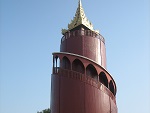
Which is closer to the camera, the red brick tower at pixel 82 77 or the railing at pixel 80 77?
the red brick tower at pixel 82 77

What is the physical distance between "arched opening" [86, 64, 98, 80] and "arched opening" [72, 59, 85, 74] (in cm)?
40

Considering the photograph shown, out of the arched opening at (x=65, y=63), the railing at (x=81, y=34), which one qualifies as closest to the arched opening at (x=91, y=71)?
the arched opening at (x=65, y=63)

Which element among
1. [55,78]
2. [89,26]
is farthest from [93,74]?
[89,26]

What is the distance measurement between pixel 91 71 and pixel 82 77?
4.71 ft

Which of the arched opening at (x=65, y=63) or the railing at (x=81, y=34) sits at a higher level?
the railing at (x=81, y=34)

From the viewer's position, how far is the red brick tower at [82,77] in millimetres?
17562

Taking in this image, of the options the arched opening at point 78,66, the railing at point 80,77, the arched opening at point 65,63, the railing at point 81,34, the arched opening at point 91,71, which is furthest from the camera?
the railing at point 81,34

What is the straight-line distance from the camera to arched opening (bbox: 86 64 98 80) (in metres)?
19.0

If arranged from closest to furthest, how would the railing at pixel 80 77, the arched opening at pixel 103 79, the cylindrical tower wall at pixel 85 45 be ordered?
1. the railing at pixel 80 77
2. the arched opening at pixel 103 79
3. the cylindrical tower wall at pixel 85 45

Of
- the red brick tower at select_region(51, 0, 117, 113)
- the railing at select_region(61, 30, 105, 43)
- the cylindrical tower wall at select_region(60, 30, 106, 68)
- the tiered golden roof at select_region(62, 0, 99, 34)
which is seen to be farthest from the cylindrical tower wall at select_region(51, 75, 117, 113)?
the tiered golden roof at select_region(62, 0, 99, 34)

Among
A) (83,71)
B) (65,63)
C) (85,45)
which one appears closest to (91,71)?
(83,71)

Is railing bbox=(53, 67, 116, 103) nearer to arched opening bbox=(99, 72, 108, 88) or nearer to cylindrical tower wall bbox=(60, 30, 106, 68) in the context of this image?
arched opening bbox=(99, 72, 108, 88)

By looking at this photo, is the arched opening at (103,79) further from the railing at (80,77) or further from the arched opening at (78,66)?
the arched opening at (78,66)

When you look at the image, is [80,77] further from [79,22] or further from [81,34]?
[79,22]
